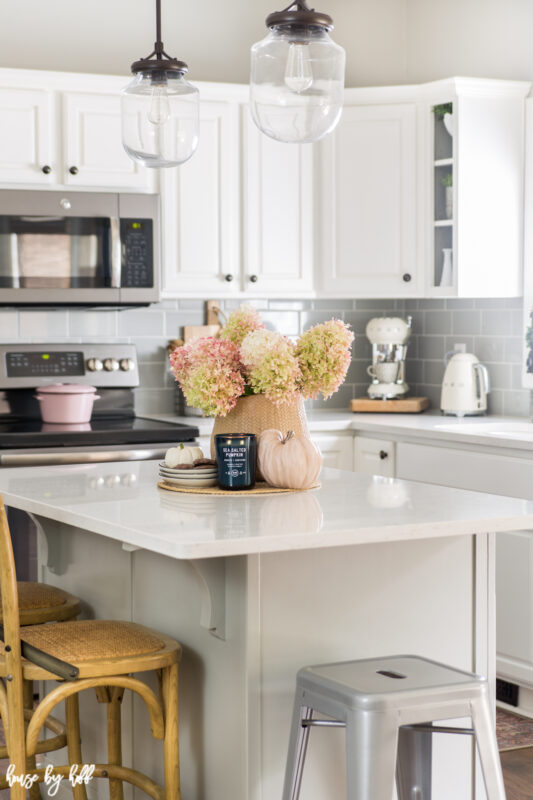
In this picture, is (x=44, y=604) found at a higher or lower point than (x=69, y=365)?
lower

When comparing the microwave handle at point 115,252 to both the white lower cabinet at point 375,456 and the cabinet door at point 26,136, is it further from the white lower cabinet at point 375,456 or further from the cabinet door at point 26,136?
the white lower cabinet at point 375,456

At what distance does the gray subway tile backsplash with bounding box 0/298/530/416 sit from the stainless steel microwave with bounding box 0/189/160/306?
377 mm

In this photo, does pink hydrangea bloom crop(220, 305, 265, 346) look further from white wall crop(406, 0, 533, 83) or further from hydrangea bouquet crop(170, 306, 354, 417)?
white wall crop(406, 0, 533, 83)

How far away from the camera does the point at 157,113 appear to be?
8.10ft

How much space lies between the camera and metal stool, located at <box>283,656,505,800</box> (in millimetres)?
1908

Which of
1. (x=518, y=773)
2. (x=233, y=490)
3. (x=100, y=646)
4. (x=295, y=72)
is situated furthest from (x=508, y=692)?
(x=295, y=72)

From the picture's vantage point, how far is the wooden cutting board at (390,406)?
480 cm

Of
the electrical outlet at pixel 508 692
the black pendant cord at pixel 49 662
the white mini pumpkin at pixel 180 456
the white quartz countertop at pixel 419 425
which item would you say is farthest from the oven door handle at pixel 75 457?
the black pendant cord at pixel 49 662

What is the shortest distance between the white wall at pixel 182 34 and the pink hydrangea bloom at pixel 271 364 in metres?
2.61

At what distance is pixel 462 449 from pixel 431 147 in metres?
1.35

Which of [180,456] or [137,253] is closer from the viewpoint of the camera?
[180,456]

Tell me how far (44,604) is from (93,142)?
2237 millimetres

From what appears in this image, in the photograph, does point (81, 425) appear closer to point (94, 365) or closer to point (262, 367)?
point (94, 365)

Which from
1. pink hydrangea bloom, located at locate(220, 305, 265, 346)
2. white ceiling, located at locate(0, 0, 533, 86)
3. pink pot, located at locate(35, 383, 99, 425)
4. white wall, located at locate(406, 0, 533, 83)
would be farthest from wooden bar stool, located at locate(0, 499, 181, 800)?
white wall, located at locate(406, 0, 533, 83)
